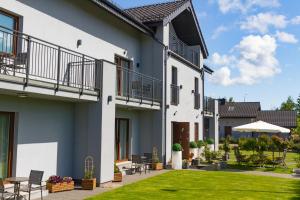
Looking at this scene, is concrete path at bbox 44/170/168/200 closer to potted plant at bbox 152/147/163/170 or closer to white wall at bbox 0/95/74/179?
white wall at bbox 0/95/74/179

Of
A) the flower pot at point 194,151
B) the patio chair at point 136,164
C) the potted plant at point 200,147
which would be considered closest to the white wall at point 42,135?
the patio chair at point 136,164

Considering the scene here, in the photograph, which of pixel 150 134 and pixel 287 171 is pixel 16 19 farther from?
pixel 287 171

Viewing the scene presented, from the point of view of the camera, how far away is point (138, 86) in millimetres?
17031

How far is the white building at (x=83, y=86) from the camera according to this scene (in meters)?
10.9

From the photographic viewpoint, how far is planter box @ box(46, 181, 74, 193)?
11.6 meters

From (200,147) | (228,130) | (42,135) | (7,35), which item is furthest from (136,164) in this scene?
(228,130)

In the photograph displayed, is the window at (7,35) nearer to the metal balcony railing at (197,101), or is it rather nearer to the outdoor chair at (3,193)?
the outdoor chair at (3,193)

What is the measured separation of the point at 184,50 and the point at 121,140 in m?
9.63

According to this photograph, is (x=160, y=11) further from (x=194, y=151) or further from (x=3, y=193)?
(x=3, y=193)

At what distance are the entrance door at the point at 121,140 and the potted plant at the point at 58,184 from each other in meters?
4.80

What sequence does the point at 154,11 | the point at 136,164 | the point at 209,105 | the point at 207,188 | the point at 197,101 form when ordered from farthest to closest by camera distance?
the point at 209,105
the point at 197,101
the point at 154,11
the point at 136,164
the point at 207,188

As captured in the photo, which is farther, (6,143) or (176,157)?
(176,157)

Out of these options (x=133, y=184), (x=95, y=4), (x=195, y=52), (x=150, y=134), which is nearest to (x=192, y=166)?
(x=150, y=134)

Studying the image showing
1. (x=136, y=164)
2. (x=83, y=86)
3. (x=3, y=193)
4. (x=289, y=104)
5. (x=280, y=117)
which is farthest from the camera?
(x=289, y=104)
